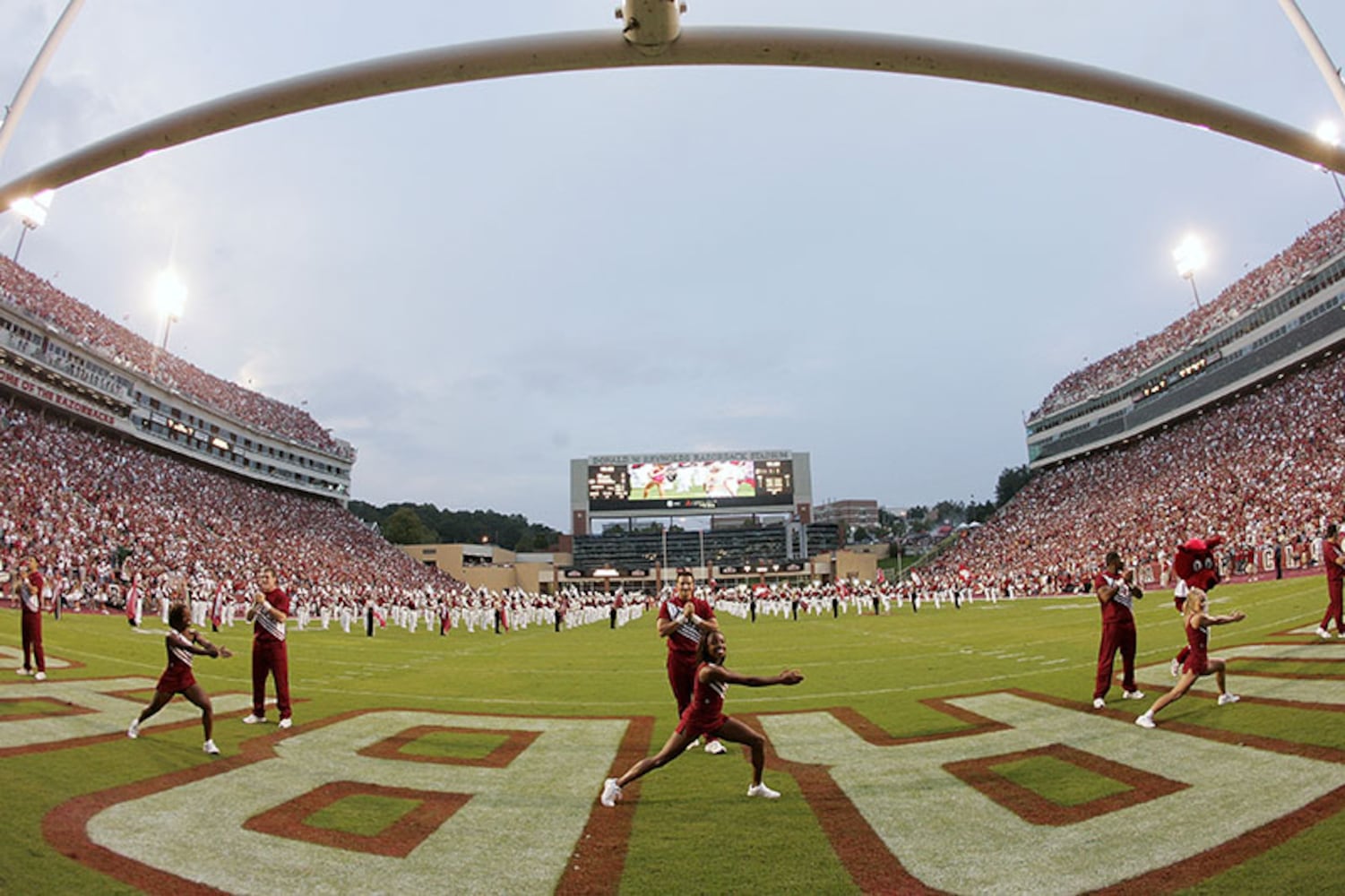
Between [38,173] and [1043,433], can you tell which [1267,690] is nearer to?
[38,173]

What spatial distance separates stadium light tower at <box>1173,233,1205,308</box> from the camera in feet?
178

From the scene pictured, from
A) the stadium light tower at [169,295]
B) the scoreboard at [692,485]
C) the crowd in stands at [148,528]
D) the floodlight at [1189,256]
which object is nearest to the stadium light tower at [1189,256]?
the floodlight at [1189,256]

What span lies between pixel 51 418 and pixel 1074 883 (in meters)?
55.0

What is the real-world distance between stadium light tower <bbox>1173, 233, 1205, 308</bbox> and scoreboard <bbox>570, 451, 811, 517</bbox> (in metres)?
34.5

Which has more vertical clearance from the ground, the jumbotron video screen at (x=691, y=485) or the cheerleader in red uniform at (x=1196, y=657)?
the jumbotron video screen at (x=691, y=485)

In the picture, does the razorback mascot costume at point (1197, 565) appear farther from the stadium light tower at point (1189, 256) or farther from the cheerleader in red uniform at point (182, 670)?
the stadium light tower at point (1189, 256)

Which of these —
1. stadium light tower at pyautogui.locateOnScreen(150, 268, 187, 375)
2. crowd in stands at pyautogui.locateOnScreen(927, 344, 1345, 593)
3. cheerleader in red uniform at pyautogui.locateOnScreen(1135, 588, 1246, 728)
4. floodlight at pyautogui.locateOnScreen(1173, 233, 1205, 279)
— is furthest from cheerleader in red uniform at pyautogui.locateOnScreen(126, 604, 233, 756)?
floodlight at pyautogui.locateOnScreen(1173, 233, 1205, 279)

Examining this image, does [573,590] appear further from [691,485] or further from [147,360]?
[147,360]

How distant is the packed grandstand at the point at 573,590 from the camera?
3238 centimetres

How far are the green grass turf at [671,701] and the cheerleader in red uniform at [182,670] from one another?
1.14 feet

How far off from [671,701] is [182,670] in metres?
6.30

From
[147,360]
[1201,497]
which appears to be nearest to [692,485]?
[1201,497]

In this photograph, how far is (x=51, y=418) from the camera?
42.9 metres

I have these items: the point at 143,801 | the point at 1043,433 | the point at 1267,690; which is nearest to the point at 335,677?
the point at 143,801
